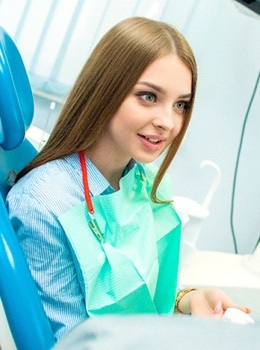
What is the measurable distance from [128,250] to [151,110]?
0.96 feet

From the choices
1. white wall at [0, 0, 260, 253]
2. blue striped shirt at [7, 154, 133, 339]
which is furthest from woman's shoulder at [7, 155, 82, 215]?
white wall at [0, 0, 260, 253]

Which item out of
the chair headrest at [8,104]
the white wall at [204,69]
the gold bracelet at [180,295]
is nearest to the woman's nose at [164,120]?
the chair headrest at [8,104]

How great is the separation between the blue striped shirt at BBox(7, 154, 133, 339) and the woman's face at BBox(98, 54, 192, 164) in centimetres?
16

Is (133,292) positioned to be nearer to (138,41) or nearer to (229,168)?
(138,41)

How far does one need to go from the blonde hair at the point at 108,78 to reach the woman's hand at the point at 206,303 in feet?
1.38

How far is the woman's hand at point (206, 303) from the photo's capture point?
942 millimetres

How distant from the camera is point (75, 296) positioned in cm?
88

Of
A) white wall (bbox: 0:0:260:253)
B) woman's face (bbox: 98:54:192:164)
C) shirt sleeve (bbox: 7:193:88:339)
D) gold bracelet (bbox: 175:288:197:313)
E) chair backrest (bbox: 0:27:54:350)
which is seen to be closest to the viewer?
chair backrest (bbox: 0:27:54:350)

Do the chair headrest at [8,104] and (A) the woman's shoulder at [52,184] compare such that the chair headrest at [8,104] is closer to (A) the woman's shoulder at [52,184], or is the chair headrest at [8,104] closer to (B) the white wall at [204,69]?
(A) the woman's shoulder at [52,184]

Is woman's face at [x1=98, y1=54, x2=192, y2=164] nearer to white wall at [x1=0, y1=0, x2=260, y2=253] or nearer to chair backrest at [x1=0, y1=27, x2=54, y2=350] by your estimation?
chair backrest at [x1=0, y1=27, x2=54, y2=350]

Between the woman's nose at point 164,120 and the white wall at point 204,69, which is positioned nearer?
the woman's nose at point 164,120

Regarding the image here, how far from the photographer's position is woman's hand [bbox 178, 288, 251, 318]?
94 cm

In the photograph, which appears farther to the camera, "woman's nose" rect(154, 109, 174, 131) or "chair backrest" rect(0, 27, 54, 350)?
"woman's nose" rect(154, 109, 174, 131)

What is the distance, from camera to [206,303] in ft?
3.28
